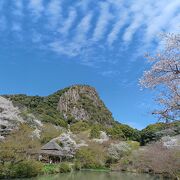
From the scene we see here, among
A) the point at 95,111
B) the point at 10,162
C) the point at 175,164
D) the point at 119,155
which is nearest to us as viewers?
the point at 175,164

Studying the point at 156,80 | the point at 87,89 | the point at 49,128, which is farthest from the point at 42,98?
the point at 156,80

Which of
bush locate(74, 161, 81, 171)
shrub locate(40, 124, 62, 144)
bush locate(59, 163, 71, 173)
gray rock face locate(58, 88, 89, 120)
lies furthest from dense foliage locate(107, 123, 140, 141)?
bush locate(59, 163, 71, 173)

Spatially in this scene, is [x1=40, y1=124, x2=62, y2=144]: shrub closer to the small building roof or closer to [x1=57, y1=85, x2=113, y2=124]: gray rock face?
the small building roof

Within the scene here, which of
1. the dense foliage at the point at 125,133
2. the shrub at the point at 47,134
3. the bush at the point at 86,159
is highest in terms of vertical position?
the dense foliage at the point at 125,133

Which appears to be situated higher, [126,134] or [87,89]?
[87,89]

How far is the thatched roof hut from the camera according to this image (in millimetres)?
35000

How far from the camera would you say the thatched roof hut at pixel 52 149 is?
3500 cm

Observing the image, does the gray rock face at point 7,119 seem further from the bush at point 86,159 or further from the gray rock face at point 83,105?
the gray rock face at point 83,105

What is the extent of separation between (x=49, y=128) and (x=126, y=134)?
26119mm

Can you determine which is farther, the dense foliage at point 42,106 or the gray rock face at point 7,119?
the dense foliage at point 42,106

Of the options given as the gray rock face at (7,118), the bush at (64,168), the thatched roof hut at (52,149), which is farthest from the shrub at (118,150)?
the gray rock face at (7,118)

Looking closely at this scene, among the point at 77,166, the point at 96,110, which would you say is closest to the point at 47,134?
the point at 77,166

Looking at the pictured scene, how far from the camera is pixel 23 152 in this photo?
2306 centimetres

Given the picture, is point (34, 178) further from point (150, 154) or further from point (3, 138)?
point (150, 154)
